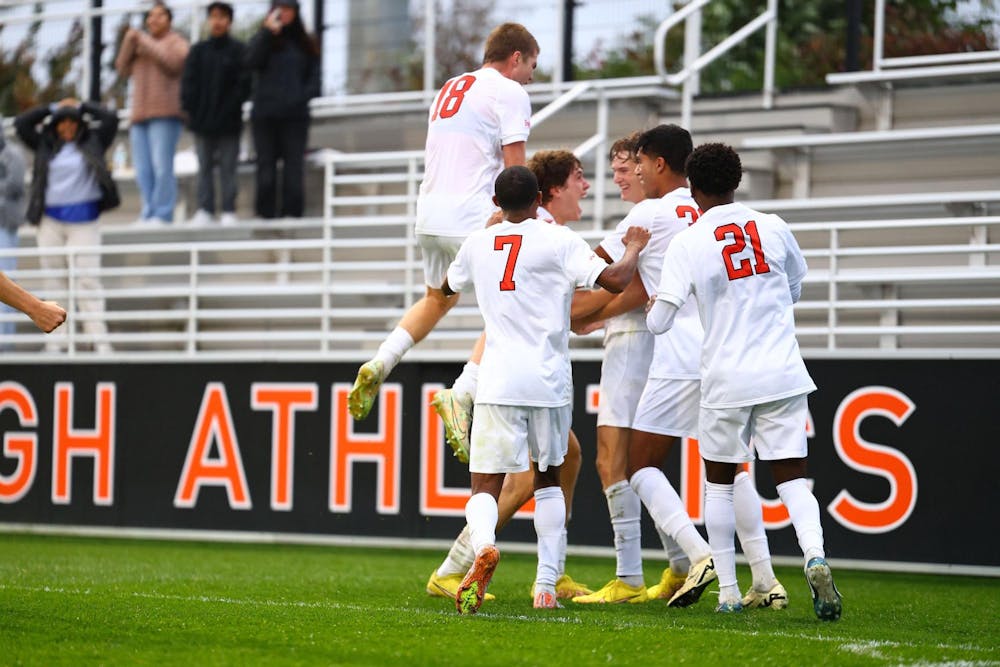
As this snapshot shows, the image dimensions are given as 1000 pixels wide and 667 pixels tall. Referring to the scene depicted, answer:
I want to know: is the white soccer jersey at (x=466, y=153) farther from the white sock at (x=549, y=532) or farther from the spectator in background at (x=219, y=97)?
the spectator in background at (x=219, y=97)

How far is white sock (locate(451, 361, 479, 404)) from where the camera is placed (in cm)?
812

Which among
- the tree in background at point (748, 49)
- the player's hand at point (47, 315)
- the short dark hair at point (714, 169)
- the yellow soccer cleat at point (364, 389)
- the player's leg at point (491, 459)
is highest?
the tree in background at point (748, 49)

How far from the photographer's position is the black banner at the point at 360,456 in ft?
34.3

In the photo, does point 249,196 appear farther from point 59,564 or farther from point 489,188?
point 489,188

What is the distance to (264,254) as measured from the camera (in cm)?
1561

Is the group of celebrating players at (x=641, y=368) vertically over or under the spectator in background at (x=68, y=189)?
under

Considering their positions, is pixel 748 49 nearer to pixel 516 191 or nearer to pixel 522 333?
pixel 516 191

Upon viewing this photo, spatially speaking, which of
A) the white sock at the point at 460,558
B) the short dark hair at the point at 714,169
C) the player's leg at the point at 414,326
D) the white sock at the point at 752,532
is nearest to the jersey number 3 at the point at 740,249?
the short dark hair at the point at 714,169

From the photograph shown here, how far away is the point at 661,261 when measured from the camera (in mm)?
7887

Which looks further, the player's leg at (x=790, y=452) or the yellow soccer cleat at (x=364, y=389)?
the yellow soccer cleat at (x=364, y=389)

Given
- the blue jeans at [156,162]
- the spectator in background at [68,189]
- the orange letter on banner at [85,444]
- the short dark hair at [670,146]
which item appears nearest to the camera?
the short dark hair at [670,146]

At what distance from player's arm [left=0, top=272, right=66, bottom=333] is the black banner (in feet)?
17.9

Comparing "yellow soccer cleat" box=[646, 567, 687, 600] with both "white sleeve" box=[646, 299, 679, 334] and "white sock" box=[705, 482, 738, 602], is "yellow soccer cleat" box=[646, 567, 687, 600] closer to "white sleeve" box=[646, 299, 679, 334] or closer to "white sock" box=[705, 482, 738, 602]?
"white sock" box=[705, 482, 738, 602]

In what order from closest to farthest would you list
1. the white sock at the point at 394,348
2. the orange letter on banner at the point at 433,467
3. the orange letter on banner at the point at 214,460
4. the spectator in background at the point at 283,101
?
the white sock at the point at 394,348, the orange letter on banner at the point at 433,467, the orange letter on banner at the point at 214,460, the spectator in background at the point at 283,101
